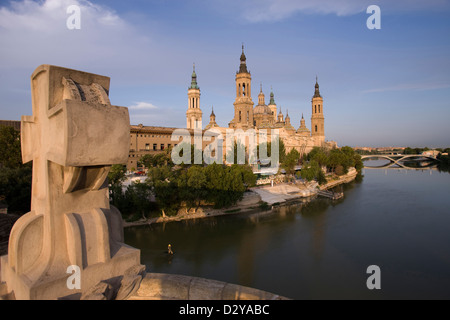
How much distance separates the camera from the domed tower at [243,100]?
45.2 m

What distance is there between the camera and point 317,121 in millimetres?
68000

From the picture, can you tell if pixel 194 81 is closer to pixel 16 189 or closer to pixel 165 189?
pixel 165 189

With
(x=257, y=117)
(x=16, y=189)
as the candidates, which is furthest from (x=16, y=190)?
(x=257, y=117)

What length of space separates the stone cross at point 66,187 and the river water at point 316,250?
9377 millimetres

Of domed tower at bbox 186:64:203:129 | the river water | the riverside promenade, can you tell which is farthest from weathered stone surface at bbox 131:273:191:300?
domed tower at bbox 186:64:203:129

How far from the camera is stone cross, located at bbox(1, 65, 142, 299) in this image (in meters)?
2.79

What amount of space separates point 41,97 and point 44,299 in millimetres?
2078

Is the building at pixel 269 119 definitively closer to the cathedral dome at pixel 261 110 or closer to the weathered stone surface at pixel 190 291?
the cathedral dome at pixel 261 110

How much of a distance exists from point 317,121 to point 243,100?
29.6 metres

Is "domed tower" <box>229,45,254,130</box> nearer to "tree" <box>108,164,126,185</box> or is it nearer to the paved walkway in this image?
the paved walkway

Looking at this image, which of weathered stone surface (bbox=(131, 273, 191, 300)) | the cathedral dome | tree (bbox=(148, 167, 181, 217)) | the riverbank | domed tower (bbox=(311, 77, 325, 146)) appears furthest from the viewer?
domed tower (bbox=(311, 77, 325, 146))

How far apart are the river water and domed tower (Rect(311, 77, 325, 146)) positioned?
45.2m

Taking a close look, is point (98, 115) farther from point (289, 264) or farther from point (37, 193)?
point (289, 264)
